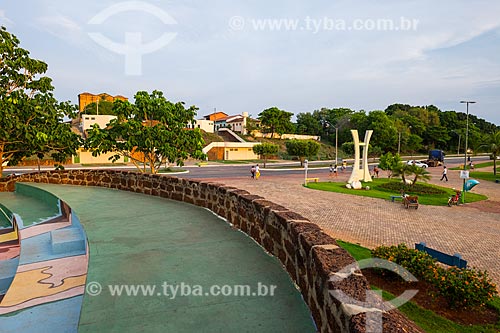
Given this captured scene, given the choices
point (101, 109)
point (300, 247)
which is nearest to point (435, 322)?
point (300, 247)

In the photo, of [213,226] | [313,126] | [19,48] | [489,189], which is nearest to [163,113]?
[19,48]

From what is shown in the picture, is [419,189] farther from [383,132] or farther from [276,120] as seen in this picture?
[276,120]

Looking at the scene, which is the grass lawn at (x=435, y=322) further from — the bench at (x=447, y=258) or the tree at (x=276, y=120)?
the tree at (x=276, y=120)

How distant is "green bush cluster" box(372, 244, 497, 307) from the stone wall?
14.9 feet

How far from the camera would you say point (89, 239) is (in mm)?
6156

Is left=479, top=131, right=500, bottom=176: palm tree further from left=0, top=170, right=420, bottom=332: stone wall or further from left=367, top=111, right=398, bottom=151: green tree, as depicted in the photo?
left=0, top=170, right=420, bottom=332: stone wall

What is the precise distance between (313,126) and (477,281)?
91.4 metres

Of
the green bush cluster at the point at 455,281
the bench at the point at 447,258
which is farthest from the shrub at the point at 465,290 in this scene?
the bench at the point at 447,258

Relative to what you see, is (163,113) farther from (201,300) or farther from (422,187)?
(422,187)

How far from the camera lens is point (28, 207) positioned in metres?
11.6

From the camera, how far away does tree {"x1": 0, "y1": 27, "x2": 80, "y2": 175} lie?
13.6 m

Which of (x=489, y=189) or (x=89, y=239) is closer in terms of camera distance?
(x=89, y=239)

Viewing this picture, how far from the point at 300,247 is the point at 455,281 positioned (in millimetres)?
5174

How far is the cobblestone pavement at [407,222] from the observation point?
40.1 feet
